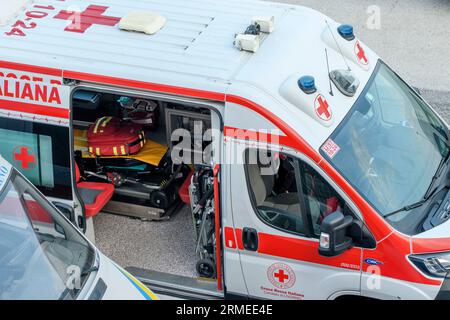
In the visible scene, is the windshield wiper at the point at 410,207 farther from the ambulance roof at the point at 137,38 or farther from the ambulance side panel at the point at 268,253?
the ambulance roof at the point at 137,38

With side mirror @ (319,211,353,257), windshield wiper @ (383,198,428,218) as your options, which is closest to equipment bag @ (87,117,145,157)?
side mirror @ (319,211,353,257)

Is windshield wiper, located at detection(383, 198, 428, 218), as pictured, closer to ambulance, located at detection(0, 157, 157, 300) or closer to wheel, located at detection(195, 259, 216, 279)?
wheel, located at detection(195, 259, 216, 279)

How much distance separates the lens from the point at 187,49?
245 inches

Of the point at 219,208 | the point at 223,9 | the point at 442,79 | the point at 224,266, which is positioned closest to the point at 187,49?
the point at 223,9

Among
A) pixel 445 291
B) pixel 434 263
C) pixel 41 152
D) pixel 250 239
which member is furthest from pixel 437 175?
pixel 41 152

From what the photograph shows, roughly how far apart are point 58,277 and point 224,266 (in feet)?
4.69

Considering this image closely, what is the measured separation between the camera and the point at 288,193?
6070 millimetres

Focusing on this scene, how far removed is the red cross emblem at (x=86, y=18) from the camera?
6.60 m

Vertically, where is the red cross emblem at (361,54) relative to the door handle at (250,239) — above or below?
above

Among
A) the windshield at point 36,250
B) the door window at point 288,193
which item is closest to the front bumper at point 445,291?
the door window at point 288,193

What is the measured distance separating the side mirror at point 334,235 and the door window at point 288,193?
199mm

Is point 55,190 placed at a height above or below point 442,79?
above

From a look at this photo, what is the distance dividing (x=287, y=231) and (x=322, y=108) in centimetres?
94

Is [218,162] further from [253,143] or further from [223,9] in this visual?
[223,9]
